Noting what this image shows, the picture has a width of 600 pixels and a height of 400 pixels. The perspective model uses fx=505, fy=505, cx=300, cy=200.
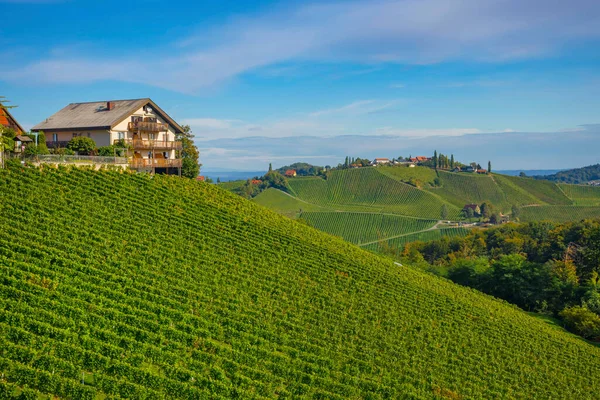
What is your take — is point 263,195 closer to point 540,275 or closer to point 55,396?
point 540,275

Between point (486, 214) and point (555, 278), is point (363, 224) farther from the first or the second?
point (555, 278)

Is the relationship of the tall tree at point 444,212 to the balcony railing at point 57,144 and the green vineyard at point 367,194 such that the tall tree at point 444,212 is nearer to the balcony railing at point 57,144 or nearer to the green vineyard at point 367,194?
the green vineyard at point 367,194

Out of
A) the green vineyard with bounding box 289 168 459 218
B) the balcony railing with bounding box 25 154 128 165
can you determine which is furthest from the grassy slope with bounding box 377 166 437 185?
the balcony railing with bounding box 25 154 128 165

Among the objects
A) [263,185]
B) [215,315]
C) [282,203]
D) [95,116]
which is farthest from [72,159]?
[263,185]

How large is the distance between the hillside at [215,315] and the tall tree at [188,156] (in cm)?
366

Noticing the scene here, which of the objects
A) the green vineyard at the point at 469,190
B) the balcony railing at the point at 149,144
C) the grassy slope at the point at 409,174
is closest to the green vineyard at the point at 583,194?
the green vineyard at the point at 469,190

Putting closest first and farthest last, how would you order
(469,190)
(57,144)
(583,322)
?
(57,144)
(583,322)
(469,190)

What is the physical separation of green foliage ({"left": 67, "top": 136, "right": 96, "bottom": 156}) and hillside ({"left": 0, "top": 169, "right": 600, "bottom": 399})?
574 centimetres

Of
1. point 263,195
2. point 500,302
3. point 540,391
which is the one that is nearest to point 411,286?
point 540,391

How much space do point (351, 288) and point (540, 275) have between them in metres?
33.4

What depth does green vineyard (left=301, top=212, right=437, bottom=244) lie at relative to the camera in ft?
424

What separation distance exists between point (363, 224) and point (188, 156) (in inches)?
3561

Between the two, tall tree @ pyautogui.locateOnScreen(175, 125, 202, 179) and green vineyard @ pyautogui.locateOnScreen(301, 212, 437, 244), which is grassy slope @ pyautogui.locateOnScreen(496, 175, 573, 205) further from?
tall tree @ pyautogui.locateOnScreen(175, 125, 202, 179)

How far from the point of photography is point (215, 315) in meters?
23.2
